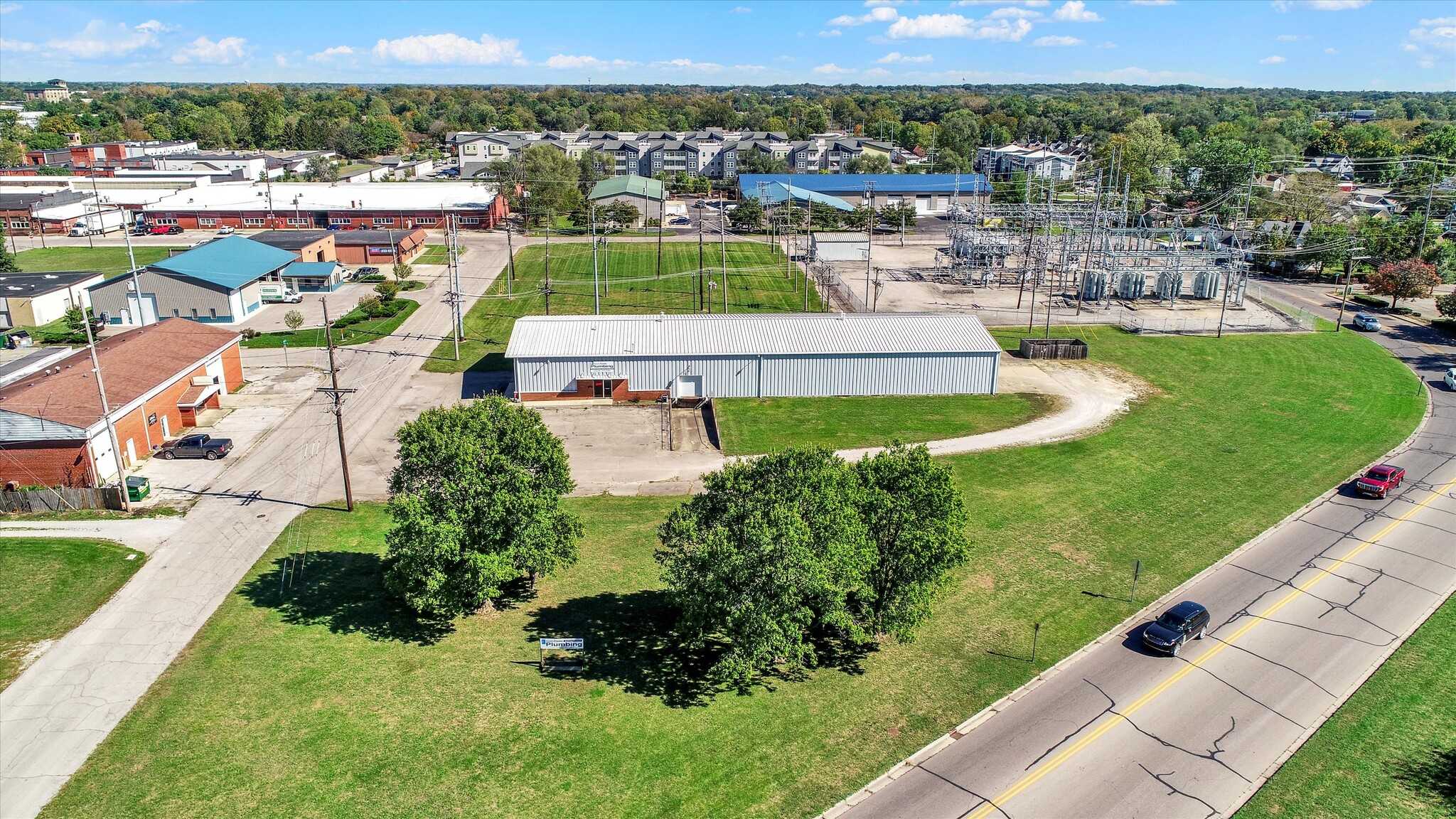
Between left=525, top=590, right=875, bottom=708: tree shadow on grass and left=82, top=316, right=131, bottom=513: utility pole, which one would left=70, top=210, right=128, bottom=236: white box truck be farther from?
left=525, top=590, right=875, bottom=708: tree shadow on grass

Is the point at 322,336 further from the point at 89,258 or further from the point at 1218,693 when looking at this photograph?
the point at 1218,693

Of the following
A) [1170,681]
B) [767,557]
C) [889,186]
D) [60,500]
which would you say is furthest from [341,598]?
[889,186]

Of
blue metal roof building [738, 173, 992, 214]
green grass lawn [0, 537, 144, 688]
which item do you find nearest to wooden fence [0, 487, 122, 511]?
green grass lawn [0, 537, 144, 688]

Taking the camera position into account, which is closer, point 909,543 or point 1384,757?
point 1384,757

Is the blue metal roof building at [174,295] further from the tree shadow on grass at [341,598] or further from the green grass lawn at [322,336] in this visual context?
the tree shadow on grass at [341,598]

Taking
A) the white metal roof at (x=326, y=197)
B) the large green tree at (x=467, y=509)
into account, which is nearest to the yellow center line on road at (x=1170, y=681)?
the large green tree at (x=467, y=509)

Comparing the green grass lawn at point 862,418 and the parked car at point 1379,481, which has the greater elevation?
the parked car at point 1379,481
